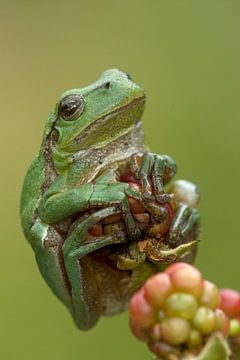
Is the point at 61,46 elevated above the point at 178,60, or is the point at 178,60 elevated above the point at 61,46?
the point at 61,46

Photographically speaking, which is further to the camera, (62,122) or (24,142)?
(24,142)

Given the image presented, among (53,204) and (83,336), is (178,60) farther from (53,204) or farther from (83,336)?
(53,204)

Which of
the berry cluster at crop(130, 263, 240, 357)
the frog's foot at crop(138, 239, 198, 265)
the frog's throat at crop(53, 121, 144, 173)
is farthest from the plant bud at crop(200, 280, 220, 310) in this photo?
the frog's throat at crop(53, 121, 144, 173)

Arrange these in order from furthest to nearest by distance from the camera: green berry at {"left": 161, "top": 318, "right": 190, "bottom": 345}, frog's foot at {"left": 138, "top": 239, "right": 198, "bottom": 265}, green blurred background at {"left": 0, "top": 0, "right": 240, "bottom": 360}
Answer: green blurred background at {"left": 0, "top": 0, "right": 240, "bottom": 360}, frog's foot at {"left": 138, "top": 239, "right": 198, "bottom": 265}, green berry at {"left": 161, "top": 318, "right": 190, "bottom": 345}

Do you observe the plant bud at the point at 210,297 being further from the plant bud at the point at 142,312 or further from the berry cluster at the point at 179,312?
the plant bud at the point at 142,312

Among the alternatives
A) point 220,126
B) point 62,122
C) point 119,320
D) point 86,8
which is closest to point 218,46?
point 220,126

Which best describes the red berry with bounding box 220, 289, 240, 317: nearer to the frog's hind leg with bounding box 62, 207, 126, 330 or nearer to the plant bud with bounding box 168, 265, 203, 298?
the plant bud with bounding box 168, 265, 203, 298
